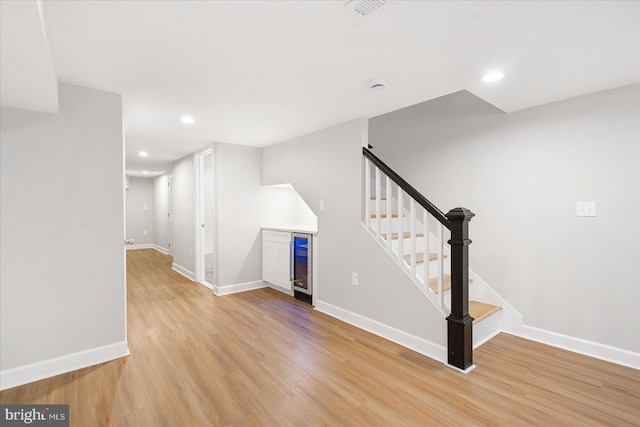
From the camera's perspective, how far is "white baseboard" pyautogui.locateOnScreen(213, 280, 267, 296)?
4.14 m

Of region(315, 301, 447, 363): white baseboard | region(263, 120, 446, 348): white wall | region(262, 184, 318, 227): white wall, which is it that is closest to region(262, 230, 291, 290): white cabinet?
region(262, 184, 318, 227): white wall

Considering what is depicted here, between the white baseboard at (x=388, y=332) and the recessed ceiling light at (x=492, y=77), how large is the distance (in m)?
2.03

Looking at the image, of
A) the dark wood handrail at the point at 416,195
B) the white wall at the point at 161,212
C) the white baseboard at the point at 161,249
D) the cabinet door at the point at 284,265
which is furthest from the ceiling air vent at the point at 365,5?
the white baseboard at the point at 161,249

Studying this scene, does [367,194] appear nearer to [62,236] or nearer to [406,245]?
[406,245]

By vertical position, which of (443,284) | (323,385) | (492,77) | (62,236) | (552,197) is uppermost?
(492,77)

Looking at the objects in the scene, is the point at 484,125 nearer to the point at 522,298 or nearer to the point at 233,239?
the point at 522,298

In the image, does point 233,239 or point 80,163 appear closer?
point 80,163

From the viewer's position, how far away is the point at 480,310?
2.73 meters

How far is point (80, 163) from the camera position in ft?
7.45

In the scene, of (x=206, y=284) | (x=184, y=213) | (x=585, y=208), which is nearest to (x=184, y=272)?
(x=206, y=284)

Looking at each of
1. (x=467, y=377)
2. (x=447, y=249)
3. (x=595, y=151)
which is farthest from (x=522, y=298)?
(x=595, y=151)

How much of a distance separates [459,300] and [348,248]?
1.24 meters

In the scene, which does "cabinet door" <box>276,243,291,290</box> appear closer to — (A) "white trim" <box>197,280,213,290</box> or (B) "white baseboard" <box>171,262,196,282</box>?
(A) "white trim" <box>197,280,213,290</box>

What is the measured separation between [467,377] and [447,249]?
4.77 feet
